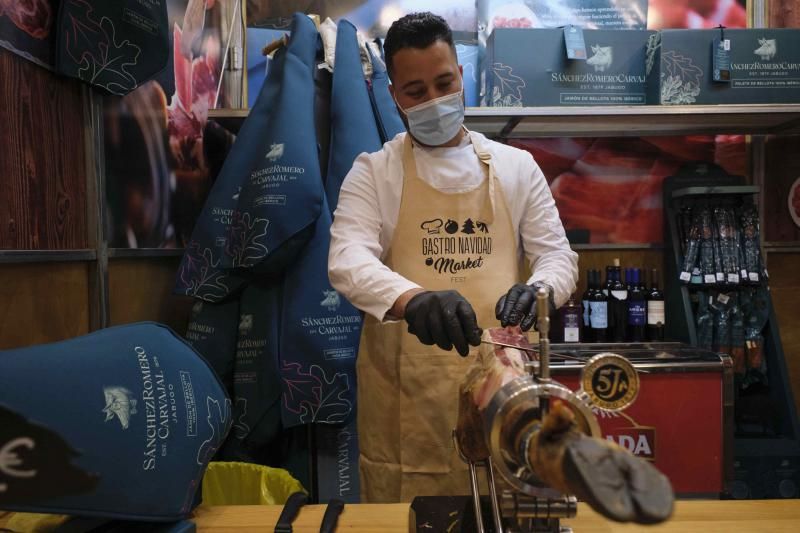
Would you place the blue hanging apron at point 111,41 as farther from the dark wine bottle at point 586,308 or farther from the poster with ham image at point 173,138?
the dark wine bottle at point 586,308

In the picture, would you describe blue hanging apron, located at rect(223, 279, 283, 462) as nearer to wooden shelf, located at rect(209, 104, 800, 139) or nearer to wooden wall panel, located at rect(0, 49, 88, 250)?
wooden wall panel, located at rect(0, 49, 88, 250)

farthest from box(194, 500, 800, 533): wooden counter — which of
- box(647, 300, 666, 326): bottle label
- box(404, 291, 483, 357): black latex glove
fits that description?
box(647, 300, 666, 326): bottle label

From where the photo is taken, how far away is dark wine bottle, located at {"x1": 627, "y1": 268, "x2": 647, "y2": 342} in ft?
8.52

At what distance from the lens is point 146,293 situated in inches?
85.2

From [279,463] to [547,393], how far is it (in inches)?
75.7

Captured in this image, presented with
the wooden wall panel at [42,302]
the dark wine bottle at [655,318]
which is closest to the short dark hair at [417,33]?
the wooden wall panel at [42,302]

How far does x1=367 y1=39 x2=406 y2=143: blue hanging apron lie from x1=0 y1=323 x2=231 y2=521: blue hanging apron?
146 centimetres

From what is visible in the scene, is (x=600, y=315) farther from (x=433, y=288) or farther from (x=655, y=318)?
(x=433, y=288)

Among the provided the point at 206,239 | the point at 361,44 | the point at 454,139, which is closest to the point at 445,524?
the point at 454,139

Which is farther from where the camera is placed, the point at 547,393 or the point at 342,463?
the point at 342,463

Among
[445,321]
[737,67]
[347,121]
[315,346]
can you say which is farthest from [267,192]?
[737,67]

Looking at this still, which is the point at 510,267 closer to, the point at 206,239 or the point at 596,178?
the point at 206,239

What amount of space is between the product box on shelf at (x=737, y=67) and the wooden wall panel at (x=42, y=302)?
2.36 m

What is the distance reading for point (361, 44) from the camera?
2305mm
